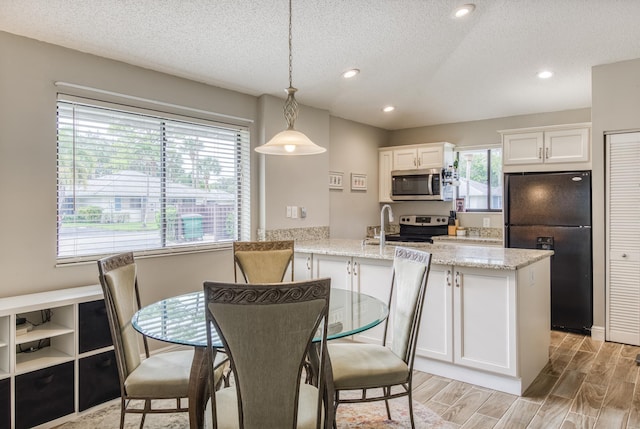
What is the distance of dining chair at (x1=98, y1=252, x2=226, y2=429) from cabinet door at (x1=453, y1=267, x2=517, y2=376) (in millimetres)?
1745

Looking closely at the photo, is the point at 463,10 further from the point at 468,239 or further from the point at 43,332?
the point at 43,332

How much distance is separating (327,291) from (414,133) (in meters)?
4.96

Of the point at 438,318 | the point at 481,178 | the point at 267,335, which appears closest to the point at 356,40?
the point at 438,318

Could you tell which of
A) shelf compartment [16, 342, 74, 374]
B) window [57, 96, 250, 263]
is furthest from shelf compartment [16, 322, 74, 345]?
window [57, 96, 250, 263]

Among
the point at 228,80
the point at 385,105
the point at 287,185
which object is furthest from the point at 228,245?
the point at 385,105

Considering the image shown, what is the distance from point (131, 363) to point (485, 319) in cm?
225

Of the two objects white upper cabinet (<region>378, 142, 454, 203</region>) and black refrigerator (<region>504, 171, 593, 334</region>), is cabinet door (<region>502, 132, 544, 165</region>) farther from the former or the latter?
white upper cabinet (<region>378, 142, 454, 203</region>)

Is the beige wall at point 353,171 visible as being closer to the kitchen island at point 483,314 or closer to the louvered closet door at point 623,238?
the kitchen island at point 483,314

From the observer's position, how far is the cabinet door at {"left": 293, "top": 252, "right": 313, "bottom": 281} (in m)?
3.85

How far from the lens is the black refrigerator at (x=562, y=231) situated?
399 centimetres

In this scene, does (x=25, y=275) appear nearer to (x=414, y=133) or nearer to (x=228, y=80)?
(x=228, y=80)

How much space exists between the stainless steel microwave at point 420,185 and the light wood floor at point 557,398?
248 cm

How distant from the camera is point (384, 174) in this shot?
19.6ft

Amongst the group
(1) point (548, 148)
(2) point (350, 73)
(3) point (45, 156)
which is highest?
(2) point (350, 73)
